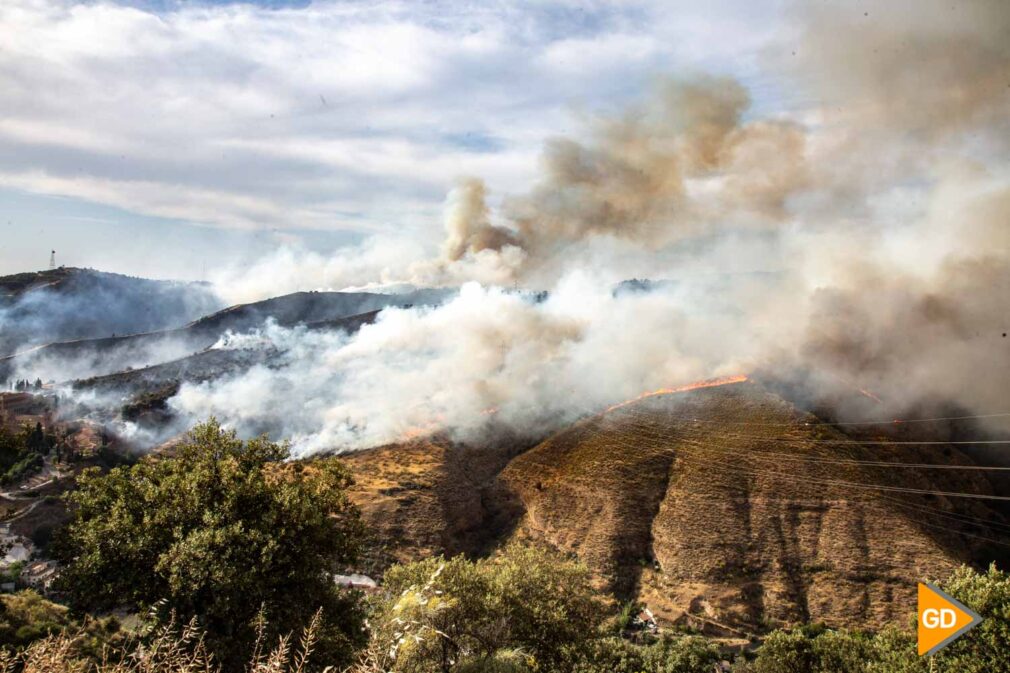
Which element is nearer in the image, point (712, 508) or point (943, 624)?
point (943, 624)

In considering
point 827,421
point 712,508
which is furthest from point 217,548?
point 827,421

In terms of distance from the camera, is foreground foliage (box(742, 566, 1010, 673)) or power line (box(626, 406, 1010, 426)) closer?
foreground foliage (box(742, 566, 1010, 673))

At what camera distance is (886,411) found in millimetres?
77438

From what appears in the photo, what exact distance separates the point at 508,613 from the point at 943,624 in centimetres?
2264

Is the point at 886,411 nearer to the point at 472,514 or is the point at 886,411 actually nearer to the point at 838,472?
the point at 838,472

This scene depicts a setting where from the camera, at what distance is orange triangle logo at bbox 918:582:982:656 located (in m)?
31.8

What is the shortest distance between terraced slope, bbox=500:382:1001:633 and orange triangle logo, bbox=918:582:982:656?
2280cm

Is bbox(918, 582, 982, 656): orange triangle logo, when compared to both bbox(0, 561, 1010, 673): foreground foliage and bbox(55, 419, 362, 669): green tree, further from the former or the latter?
bbox(55, 419, 362, 669): green tree

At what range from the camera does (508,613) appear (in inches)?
1341

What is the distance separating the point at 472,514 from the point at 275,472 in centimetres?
4104

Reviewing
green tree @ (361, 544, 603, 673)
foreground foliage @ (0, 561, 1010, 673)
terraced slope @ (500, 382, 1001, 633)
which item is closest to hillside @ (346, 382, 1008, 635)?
terraced slope @ (500, 382, 1001, 633)

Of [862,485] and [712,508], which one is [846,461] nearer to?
[862,485]

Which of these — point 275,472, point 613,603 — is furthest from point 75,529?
point 613,603

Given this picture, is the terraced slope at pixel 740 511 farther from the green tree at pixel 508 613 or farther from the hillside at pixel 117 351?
the hillside at pixel 117 351
